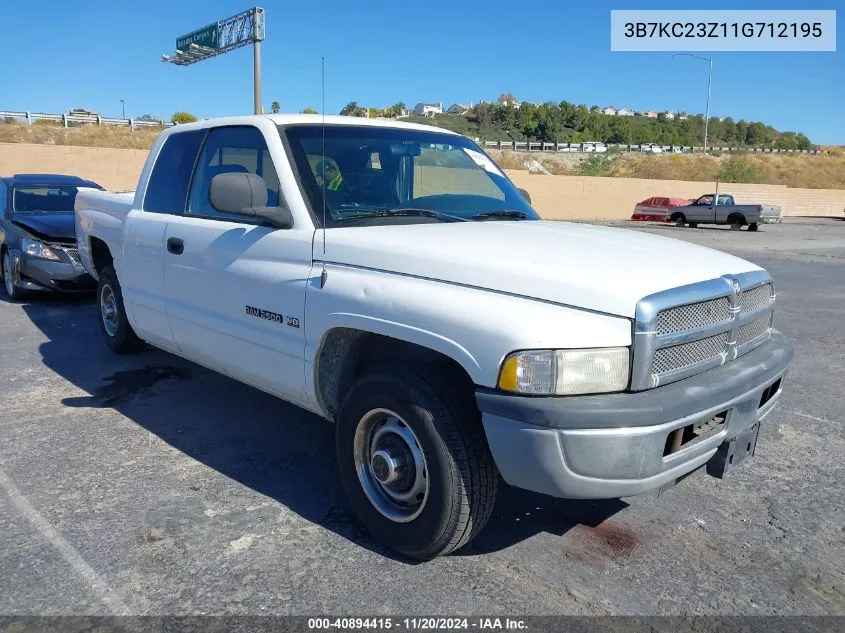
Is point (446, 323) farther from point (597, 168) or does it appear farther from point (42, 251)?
point (597, 168)

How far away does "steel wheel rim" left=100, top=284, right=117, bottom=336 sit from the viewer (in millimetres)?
6111

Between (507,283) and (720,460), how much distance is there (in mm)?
1193

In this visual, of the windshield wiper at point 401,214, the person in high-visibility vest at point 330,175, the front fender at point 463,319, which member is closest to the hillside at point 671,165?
the person in high-visibility vest at point 330,175

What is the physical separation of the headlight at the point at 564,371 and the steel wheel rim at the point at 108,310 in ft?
15.0

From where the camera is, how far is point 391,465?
10.0ft

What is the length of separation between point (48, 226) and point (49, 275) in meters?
0.64

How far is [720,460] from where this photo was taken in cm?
295

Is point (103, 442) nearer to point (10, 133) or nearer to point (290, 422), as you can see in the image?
point (290, 422)

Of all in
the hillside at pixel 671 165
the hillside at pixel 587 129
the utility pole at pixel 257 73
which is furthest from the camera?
the hillside at pixel 587 129

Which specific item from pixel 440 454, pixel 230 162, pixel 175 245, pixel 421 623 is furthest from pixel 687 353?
pixel 175 245

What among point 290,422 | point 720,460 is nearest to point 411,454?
point 720,460

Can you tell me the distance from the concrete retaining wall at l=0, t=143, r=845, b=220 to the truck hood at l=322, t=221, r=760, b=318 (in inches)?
1118

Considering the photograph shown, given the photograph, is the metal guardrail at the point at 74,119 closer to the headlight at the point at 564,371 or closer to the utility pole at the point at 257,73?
the utility pole at the point at 257,73

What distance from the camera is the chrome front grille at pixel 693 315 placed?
265 centimetres
